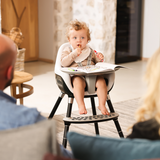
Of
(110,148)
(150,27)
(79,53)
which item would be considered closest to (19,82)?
(79,53)

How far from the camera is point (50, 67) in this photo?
17.1 feet

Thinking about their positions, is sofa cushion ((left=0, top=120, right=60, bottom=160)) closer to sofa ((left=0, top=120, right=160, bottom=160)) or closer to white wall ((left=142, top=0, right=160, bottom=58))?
sofa ((left=0, top=120, right=160, bottom=160))

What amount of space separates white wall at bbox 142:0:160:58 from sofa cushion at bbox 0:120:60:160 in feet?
18.4

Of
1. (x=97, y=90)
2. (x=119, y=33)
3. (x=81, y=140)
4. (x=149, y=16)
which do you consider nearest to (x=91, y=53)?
(x=97, y=90)

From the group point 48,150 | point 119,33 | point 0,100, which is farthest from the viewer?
point 119,33

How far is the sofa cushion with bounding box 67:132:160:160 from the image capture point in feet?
2.06

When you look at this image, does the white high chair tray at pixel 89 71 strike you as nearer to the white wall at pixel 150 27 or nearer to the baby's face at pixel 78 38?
the baby's face at pixel 78 38

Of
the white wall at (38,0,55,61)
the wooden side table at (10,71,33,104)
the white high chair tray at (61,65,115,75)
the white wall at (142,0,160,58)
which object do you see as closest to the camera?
the white high chair tray at (61,65,115,75)

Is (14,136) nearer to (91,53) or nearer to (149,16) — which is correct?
(91,53)

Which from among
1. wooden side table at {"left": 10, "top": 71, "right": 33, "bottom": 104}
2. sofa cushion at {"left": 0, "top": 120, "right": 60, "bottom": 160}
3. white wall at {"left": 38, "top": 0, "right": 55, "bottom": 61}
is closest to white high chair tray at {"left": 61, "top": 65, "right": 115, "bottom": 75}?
wooden side table at {"left": 10, "top": 71, "right": 33, "bottom": 104}

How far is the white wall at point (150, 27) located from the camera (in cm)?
573

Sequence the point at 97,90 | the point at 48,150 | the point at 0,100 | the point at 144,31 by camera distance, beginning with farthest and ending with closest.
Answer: the point at 144,31
the point at 97,90
the point at 0,100
the point at 48,150

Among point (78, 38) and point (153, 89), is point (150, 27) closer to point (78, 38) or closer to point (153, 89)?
point (78, 38)

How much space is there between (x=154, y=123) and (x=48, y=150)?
33 centimetres
